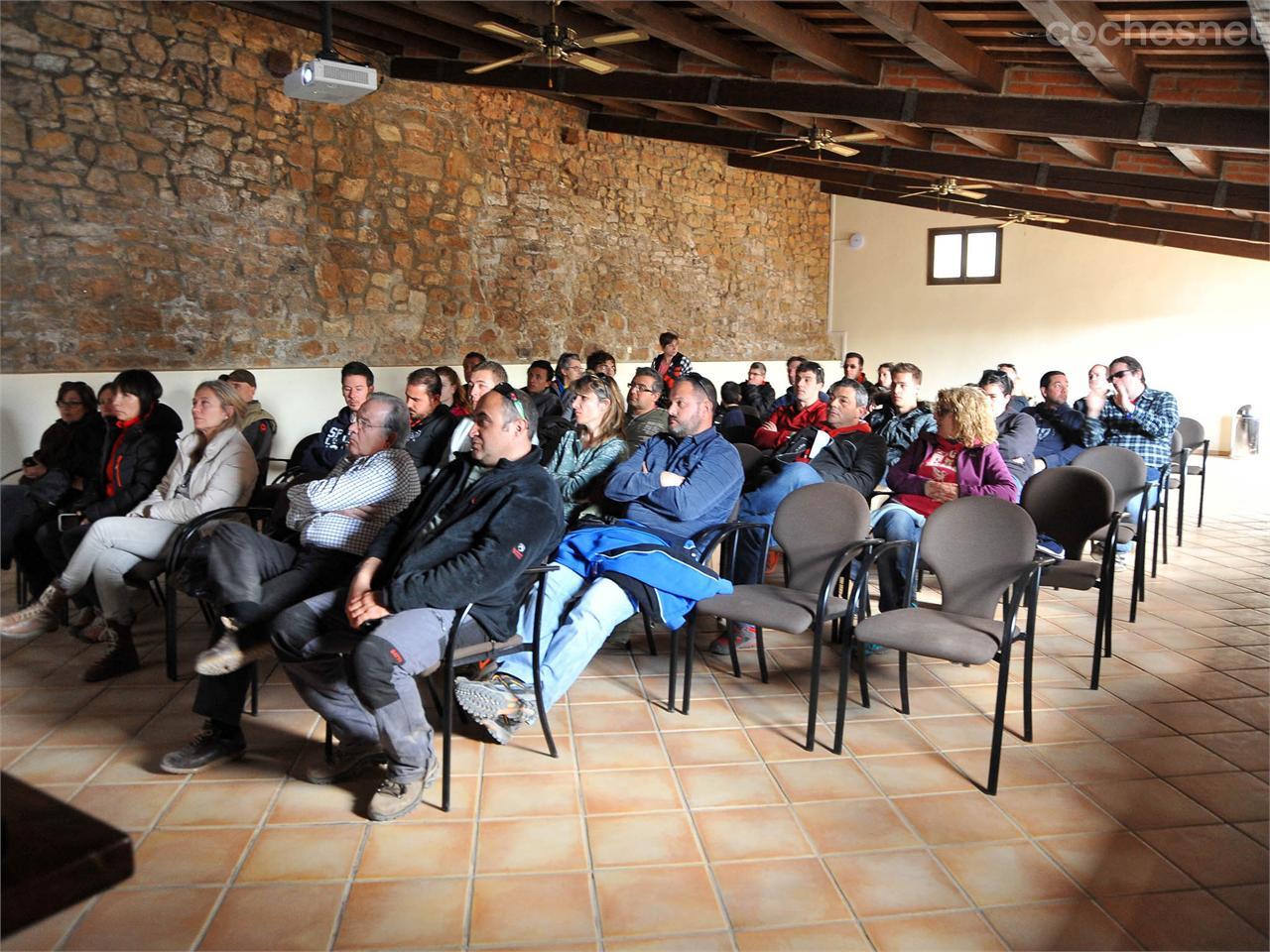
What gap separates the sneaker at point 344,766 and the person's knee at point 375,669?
0.40 metres

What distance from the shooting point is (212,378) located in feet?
23.3

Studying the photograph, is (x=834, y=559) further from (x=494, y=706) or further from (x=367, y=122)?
(x=367, y=122)

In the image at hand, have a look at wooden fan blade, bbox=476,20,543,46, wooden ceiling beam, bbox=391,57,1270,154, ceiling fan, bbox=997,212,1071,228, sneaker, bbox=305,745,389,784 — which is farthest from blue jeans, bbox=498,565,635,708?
ceiling fan, bbox=997,212,1071,228

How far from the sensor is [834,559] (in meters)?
3.10

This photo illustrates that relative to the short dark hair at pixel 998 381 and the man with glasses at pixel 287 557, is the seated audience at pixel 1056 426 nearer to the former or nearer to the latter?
the short dark hair at pixel 998 381

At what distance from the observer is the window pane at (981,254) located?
12.9m

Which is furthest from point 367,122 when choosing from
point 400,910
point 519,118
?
point 400,910

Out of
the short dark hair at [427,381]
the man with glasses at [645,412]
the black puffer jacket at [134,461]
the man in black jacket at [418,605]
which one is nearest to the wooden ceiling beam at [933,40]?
the man with glasses at [645,412]

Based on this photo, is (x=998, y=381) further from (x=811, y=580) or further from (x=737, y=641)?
(x=811, y=580)

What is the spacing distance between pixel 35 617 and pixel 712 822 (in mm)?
3024

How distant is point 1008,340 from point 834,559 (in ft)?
36.3

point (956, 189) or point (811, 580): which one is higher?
point (956, 189)

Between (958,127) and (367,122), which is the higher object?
(367,122)

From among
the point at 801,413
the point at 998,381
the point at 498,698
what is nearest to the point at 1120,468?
the point at 998,381
